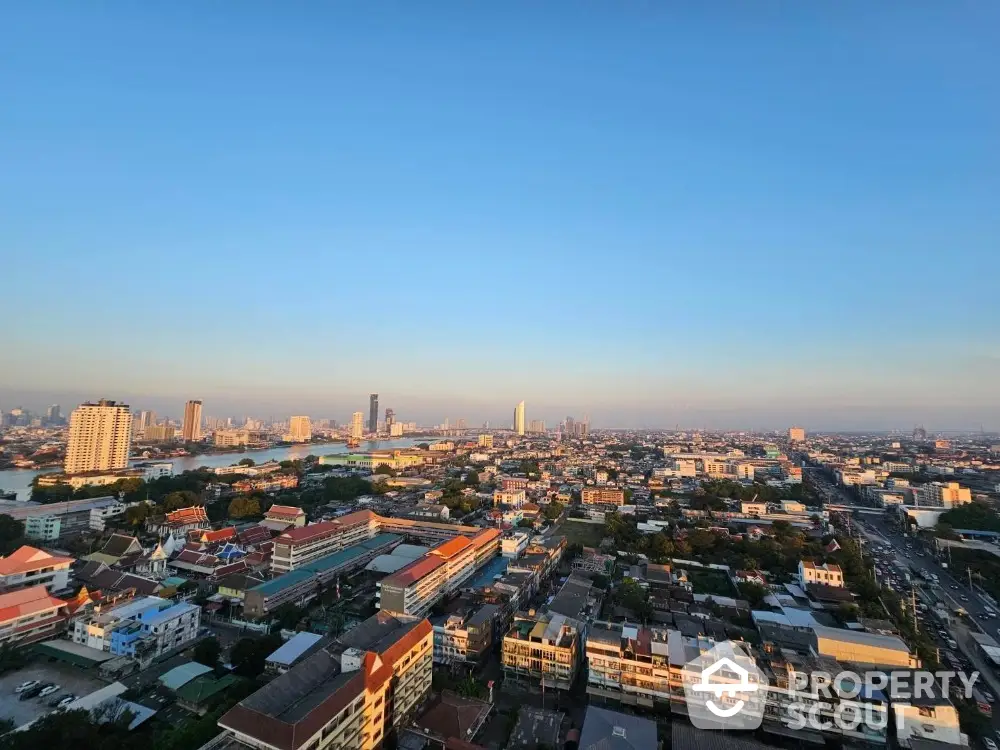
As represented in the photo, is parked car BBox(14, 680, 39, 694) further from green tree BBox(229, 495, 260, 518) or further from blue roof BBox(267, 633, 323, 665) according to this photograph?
green tree BBox(229, 495, 260, 518)

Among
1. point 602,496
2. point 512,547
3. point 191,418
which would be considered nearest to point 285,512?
point 512,547

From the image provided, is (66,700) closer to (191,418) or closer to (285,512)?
(285,512)

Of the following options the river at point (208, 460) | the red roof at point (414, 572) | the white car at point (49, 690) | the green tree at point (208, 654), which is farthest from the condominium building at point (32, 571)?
the river at point (208, 460)

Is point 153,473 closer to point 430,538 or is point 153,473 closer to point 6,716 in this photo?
point 430,538

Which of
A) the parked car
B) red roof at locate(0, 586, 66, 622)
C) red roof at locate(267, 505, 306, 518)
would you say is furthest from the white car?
red roof at locate(267, 505, 306, 518)

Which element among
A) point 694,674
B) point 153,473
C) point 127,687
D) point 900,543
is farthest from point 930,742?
point 153,473

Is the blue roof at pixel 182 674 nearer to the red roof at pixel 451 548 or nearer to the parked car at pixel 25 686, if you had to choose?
the parked car at pixel 25 686

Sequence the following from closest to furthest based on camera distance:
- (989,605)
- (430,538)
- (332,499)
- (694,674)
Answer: (694,674)
(989,605)
(430,538)
(332,499)
